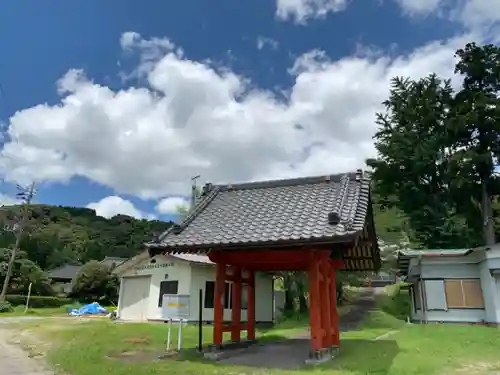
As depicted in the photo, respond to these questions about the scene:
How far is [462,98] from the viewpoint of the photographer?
28.8m

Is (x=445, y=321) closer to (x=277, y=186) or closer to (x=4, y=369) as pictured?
(x=277, y=186)

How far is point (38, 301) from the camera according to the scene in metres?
36.8

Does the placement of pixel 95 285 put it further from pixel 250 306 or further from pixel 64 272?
pixel 250 306

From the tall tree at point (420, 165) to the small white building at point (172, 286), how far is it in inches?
445

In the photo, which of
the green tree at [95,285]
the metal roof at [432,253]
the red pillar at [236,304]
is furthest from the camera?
the green tree at [95,285]

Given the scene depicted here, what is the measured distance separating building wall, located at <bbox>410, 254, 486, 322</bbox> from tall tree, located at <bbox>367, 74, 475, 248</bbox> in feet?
17.4

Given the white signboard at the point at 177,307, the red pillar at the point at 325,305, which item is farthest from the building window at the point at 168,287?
the red pillar at the point at 325,305

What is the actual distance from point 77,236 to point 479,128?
68.0 meters

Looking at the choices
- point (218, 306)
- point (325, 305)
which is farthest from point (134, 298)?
point (325, 305)

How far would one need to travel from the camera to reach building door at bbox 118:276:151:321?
23.3m

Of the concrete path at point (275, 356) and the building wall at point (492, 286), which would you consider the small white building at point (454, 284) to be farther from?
the concrete path at point (275, 356)

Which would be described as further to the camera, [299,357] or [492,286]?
[492,286]

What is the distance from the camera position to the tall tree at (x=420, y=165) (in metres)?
26.6

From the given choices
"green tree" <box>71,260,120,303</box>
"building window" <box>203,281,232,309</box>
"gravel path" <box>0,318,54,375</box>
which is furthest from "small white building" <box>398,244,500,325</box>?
"green tree" <box>71,260,120,303</box>
